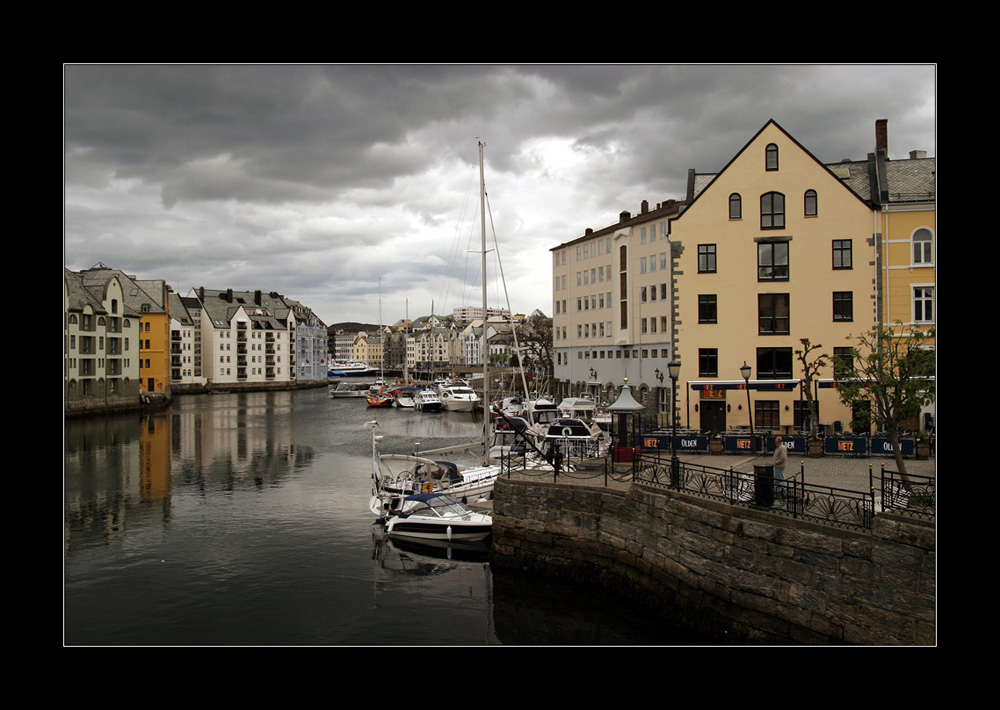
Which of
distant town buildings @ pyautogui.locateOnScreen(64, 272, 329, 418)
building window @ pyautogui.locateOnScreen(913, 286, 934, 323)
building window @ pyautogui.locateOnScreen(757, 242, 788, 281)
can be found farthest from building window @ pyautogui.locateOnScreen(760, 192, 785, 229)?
distant town buildings @ pyautogui.locateOnScreen(64, 272, 329, 418)

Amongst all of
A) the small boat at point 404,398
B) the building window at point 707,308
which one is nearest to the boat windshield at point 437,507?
the building window at point 707,308

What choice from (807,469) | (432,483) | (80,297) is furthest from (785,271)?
(80,297)

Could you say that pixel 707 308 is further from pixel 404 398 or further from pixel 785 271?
pixel 404 398

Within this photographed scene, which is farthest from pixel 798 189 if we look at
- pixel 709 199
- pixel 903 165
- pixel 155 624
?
pixel 155 624

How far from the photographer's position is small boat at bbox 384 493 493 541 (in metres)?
23.8

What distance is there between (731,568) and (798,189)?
23573mm

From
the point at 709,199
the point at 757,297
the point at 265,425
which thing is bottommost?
the point at 265,425

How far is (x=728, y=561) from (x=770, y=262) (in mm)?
21902

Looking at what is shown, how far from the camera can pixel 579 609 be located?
17.8 m

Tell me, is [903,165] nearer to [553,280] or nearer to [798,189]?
[798,189]

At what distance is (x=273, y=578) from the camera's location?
67.2ft

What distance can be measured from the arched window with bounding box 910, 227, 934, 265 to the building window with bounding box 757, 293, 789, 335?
6.43m

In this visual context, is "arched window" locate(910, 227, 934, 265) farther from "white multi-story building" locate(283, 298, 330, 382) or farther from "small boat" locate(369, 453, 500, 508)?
"white multi-story building" locate(283, 298, 330, 382)

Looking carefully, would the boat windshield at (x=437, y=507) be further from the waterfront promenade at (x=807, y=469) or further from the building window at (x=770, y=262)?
the building window at (x=770, y=262)
